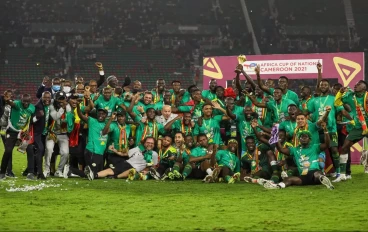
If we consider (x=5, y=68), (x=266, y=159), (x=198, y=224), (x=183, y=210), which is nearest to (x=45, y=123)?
(x=266, y=159)

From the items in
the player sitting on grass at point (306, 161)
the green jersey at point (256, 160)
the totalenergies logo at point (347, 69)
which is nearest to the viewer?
the player sitting on grass at point (306, 161)

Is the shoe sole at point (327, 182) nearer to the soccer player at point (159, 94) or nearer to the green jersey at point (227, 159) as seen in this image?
the green jersey at point (227, 159)

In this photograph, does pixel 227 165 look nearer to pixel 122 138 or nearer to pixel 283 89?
pixel 283 89

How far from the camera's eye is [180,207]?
10195 mm

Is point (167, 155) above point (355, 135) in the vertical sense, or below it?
below

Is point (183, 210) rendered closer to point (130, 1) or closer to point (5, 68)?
point (5, 68)

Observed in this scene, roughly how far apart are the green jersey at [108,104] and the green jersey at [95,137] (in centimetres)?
57

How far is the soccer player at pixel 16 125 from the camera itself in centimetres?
1378

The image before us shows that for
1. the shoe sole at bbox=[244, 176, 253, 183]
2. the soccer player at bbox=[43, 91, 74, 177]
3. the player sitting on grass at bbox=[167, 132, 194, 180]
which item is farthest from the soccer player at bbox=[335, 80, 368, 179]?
the soccer player at bbox=[43, 91, 74, 177]

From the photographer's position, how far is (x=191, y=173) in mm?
14734

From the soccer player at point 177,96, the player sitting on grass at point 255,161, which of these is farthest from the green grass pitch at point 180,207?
the soccer player at point 177,96

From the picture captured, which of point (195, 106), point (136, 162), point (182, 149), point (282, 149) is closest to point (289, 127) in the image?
point (282, 149)

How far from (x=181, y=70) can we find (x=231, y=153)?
92.5 ft

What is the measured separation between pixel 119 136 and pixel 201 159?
73.0 inches
